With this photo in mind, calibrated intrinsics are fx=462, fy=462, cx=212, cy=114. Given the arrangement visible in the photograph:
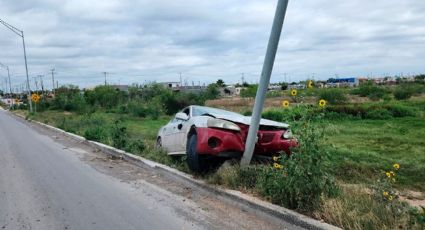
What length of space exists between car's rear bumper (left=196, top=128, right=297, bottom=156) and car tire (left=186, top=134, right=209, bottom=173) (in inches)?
9.0

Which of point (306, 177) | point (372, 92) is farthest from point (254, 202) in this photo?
point (372, 92)

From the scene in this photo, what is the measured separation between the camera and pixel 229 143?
7.96 metres

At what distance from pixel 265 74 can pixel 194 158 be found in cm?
203

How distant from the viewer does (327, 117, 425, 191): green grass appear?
9414mm

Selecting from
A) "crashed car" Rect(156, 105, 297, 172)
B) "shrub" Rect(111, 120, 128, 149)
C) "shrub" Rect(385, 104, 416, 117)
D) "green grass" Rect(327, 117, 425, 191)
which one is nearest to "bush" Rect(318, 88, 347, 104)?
"shrub" Rect(385, 104, 416, 117)

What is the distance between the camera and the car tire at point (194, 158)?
27.3ft

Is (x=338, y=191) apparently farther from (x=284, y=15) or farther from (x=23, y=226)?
(x=23, y=226)

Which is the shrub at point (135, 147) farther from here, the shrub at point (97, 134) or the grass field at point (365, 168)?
the shrub at point (97, 134)

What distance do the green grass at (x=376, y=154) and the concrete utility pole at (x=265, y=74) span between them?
4.20 ft

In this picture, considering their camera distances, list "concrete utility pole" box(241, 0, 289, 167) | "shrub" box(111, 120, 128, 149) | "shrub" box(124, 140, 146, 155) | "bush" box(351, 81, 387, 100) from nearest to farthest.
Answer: "concrete utility pole" box(241, 0, 289, 167) → "shrub" box(124, 140, 146, 155) → "shrub" box(111, 120, 128, 149) → "bush" box(351, 81, 387, 100)

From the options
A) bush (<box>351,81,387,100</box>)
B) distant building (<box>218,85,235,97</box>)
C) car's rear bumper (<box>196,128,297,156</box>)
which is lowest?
distant building (<box>218,85,235,97</box>)

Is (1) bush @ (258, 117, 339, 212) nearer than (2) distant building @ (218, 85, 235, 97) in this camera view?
Yes

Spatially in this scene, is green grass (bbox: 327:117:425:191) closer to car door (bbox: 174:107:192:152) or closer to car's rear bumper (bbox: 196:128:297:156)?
car's rear bumper (bbox: 196:128:297:156)

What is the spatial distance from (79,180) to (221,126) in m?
3.55
